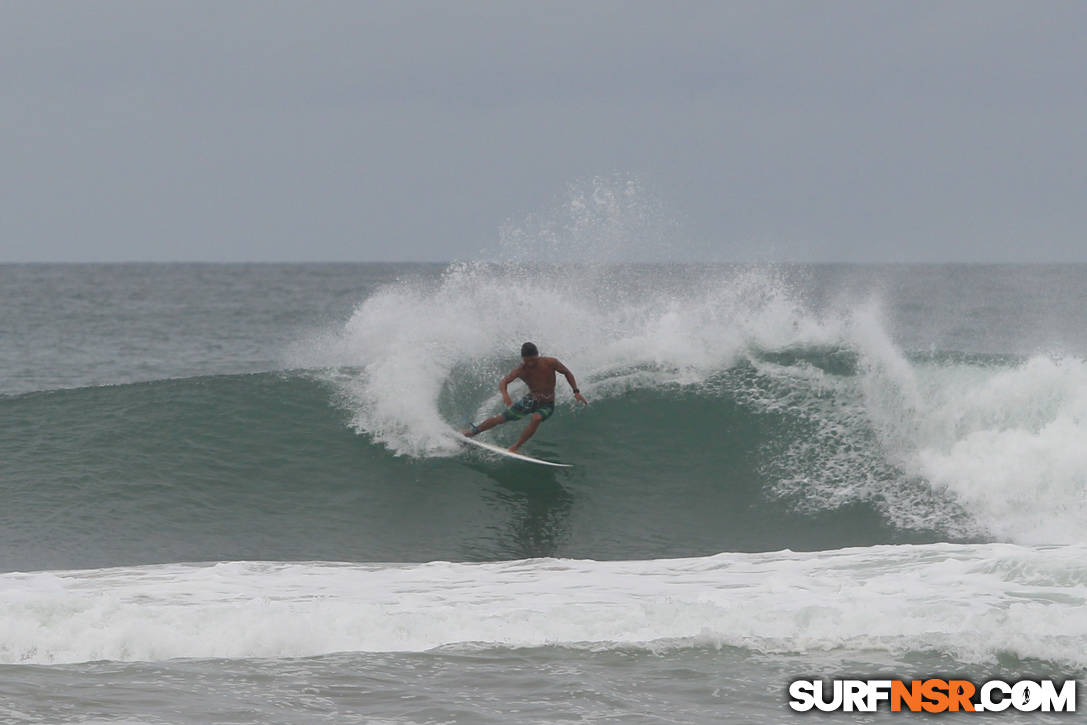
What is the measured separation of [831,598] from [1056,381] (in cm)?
577

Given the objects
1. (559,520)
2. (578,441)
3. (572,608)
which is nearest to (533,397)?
(578,441)

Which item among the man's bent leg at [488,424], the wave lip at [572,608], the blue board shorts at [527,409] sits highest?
the blue board shorts at [527,409]

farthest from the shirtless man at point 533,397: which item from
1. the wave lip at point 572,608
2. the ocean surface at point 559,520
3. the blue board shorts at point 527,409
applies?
the wave lip at point 572,608

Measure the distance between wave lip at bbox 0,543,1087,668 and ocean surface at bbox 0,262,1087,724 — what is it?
28 millimetres

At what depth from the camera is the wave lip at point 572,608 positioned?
739 cm

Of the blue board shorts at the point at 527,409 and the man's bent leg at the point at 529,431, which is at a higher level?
the blue board shorts at the point at 527,409

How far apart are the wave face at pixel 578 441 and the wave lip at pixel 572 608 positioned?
3.63ft

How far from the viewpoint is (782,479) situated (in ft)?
39.7

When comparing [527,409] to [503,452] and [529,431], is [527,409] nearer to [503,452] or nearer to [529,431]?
[529,431]

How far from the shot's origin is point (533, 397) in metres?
12.4

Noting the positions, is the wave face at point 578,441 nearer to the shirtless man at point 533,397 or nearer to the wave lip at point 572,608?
the shirtless man at point 533,397

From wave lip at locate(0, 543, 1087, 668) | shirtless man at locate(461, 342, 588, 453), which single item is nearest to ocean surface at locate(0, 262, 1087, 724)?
wave lip at locate(0, 543, 1087, 668)

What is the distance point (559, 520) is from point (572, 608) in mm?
3023

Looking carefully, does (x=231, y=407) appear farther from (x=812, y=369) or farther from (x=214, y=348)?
(x=214, y=348)
